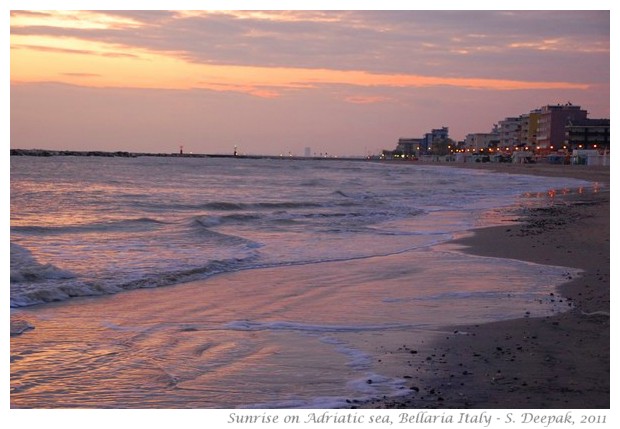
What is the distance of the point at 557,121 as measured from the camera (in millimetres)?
115875

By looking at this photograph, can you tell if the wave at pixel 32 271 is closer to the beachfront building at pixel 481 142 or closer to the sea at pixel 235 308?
the sea at pixel 235 308

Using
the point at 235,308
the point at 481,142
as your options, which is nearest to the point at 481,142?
the point at 481,142

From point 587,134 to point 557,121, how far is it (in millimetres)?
7305

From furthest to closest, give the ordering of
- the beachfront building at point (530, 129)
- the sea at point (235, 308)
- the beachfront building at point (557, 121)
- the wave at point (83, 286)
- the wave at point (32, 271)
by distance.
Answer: the beachfront building at point (530, 129) < the beachfront building at point (557, 121) < the wave at point (32, 271) < the wave at point (83, 286) < the sea at point (235, 308)

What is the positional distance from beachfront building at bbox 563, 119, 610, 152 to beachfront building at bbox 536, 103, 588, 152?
296cm

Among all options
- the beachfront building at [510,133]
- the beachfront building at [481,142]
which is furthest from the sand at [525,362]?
the beachfront building at [481,142]

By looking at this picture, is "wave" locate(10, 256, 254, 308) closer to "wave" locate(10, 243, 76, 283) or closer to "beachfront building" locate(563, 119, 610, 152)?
"wave" locate(10, 243, 76, 283)

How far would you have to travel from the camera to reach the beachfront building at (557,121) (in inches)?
4542

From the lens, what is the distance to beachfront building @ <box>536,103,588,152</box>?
379ft

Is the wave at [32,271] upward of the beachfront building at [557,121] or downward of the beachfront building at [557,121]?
downward

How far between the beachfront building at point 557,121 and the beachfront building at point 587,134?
2.96 m

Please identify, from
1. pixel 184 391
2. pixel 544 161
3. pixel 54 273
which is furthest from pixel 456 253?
pixel 544 161

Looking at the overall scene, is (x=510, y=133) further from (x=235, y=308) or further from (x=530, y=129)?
(x=235, y=308)

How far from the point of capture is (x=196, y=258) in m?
12.2
